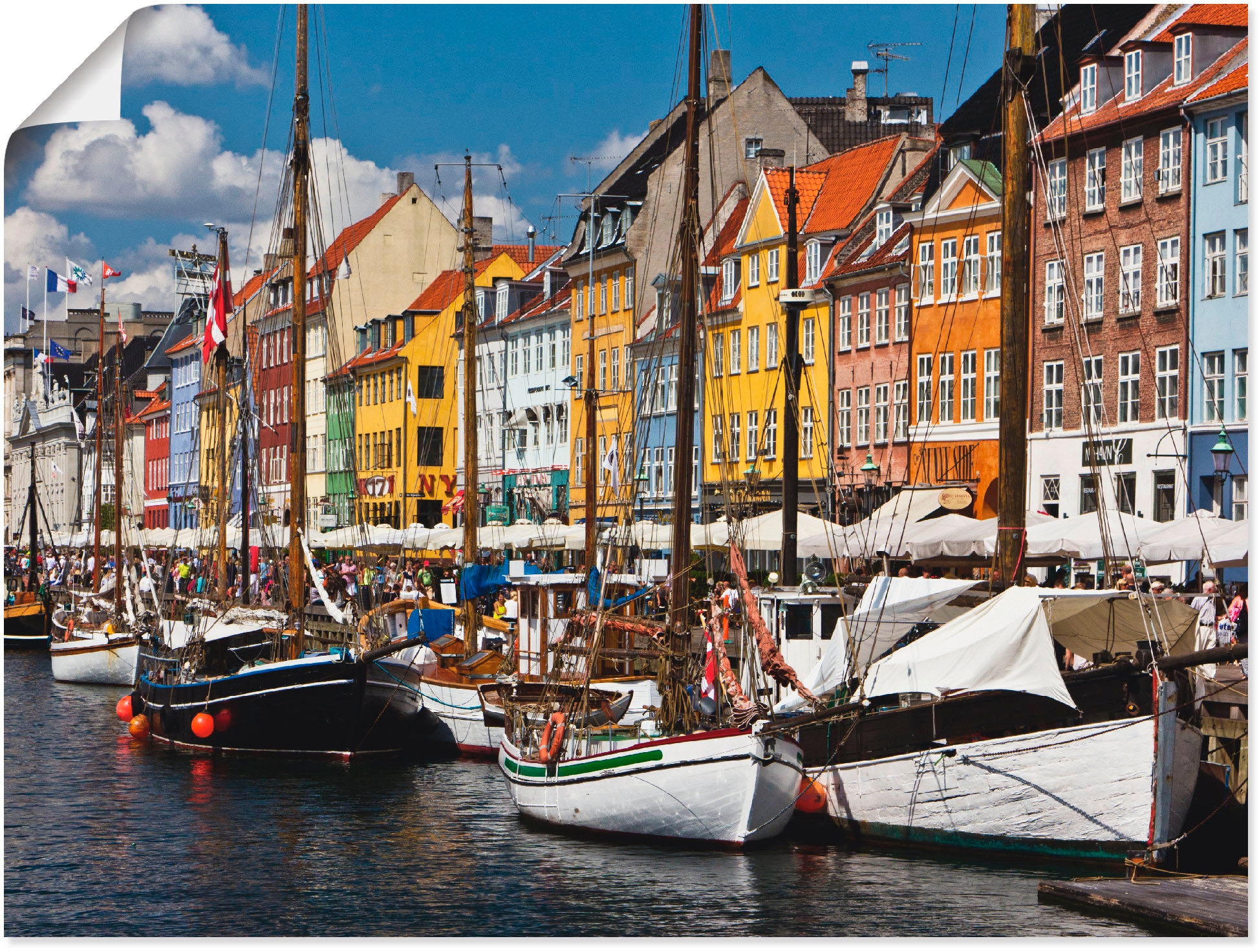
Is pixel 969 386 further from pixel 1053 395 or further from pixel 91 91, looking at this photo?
pixel 91 91

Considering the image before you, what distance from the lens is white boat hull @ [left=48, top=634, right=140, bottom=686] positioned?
138 ft

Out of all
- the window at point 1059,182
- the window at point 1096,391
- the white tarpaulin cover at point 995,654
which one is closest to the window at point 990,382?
the window at point 1096,391

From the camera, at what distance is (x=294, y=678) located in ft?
90.4

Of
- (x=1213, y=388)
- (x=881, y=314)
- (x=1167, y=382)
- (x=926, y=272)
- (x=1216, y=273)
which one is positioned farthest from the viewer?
(x=881, y=314)

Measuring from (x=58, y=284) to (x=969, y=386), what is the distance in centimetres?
2194

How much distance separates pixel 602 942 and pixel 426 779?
1230 cm

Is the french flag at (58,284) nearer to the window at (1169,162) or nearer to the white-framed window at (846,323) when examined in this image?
the window at (1169,162)

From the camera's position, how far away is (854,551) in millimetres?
31141

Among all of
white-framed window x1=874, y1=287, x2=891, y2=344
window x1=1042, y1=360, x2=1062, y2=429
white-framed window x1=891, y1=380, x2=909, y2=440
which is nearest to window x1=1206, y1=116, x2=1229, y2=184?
window x1=1042, y1=360, x2=1062, y2=429

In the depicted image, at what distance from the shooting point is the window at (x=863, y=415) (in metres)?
46.8

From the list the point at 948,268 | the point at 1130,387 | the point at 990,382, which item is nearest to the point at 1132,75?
the point at 1130,387

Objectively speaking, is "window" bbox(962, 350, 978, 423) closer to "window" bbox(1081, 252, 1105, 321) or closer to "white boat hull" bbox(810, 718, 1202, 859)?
"window" bbox(1081, 252, 1105, 321)

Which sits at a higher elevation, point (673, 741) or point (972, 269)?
point (972, 269)

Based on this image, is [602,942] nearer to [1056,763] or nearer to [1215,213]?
[1056,763]
